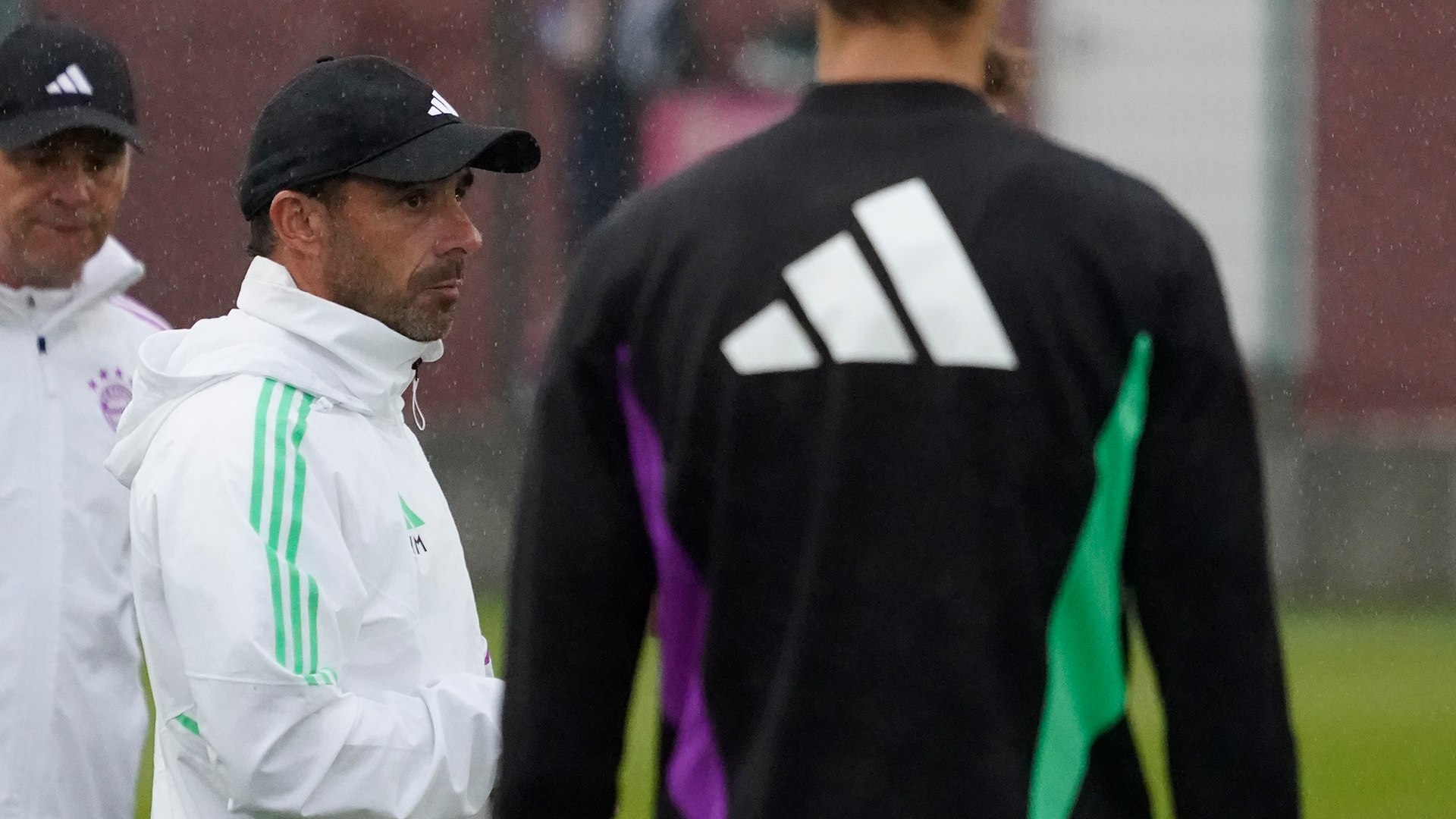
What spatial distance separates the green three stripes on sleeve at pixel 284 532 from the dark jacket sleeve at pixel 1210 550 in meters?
1.05

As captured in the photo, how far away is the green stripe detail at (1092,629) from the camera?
6.21 ft

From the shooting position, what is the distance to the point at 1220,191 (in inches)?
469

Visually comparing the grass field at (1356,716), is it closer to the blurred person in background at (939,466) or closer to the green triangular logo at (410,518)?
the green triangular logo at (410,518)

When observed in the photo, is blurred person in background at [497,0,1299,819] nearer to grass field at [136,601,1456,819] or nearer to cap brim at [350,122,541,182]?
cap brim at [350,122,541,182]

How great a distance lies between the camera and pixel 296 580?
2.58 meters

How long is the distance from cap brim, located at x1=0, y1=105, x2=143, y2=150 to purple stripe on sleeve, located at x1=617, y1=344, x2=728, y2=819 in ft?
5.89

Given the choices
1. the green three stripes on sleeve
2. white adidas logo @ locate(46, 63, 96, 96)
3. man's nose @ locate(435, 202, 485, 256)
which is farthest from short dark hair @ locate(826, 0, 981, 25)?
white adidas logo @ locate(46, 63, 96, 96)

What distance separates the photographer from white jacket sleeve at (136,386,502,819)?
2562mm

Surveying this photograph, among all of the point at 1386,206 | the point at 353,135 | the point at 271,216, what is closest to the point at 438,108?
the point at 353,135

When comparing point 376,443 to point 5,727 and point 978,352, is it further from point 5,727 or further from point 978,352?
point 978,352

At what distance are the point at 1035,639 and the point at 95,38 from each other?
2367 millimetres

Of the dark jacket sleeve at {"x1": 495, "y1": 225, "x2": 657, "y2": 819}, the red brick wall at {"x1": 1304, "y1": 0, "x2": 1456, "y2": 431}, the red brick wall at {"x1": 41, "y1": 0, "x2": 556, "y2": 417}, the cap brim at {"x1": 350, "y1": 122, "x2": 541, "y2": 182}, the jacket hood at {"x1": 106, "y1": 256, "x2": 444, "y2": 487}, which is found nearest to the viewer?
the dark jacket sleeve at {"x1": 495, "y1": 225, "x2": 657, "y2": 819}

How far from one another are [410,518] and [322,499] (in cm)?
18

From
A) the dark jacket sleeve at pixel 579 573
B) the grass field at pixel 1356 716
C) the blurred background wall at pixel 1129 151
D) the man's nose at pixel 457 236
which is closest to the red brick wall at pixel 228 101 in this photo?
the blurred background wall at pixel 1129 151
